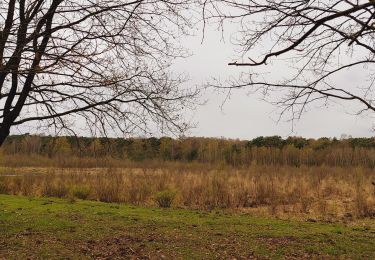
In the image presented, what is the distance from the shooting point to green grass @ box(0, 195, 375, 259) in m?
6.75

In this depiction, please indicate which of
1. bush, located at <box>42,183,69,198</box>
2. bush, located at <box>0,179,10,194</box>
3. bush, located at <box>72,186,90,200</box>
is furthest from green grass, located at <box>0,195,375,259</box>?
bush, located at <box>0,179,10,194</box>

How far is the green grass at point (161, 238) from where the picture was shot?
6.75m

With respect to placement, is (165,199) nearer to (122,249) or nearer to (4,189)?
A: (4,189)

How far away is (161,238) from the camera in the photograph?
7.78 meters

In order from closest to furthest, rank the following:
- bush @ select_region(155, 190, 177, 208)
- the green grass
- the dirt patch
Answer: the dirt patch, the green grass, bush @ select_region(155, 190, 177, 208)

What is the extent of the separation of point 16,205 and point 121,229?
16.5ft

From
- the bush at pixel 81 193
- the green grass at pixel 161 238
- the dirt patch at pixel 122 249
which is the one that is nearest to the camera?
the dirt patch at pixel 122 249

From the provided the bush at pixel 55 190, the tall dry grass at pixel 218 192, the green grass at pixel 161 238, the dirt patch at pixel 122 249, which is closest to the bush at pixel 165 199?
the tall dry grass at pixel 218 192

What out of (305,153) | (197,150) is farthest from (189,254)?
(197,150)

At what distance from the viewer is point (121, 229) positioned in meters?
8.67

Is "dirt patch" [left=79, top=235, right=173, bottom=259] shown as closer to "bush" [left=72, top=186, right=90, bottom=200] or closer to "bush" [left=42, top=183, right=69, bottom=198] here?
"bush" [left=72, top=186, right=90, bottom=200]

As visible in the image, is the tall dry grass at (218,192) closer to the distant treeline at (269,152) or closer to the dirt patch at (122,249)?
the dirt patch at (122,249)

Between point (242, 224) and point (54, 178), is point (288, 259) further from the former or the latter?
point (54, 178)

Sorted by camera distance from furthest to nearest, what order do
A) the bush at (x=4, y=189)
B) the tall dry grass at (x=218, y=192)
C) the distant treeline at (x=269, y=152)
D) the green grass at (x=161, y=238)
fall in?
1. the distant treeline at (x=269, y=152)
2. the bush at (x=4, y=189)
3. the tall dry grass at (x=218, y=192)
4. the green grass at (x=161, y=238)
